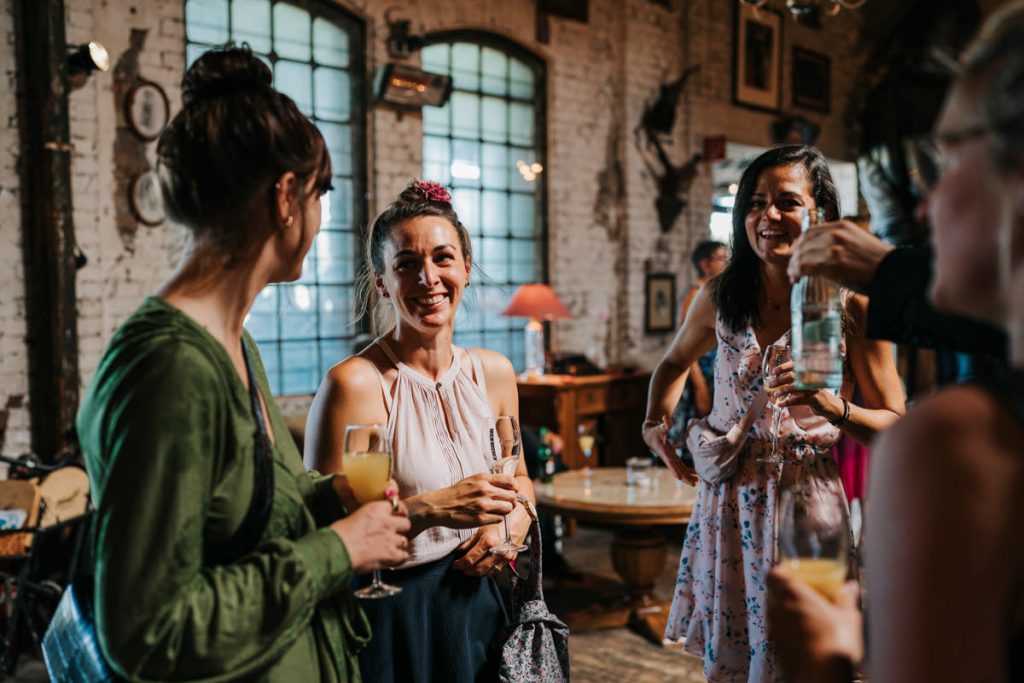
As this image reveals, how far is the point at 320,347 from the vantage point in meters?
5.80

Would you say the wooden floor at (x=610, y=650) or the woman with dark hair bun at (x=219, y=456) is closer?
the woman with dark hair bun at (x=219, y=456)

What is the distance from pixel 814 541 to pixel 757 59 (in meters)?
8.58

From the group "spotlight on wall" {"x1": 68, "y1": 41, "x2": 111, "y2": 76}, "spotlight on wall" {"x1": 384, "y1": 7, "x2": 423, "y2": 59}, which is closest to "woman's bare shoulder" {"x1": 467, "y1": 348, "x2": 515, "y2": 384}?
"spotlight on wall" {"x1": 68, "y1": 41, "x2": 111, "y2": 76}

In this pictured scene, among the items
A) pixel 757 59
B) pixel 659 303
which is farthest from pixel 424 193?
pixel 757 59

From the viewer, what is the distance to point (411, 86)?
5891 mm

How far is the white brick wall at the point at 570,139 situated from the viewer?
449cm

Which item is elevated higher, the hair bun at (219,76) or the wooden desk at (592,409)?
the hair bun at (219,76)

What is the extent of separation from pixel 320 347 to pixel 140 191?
154 cm

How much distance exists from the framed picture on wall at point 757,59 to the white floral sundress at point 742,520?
703 cm

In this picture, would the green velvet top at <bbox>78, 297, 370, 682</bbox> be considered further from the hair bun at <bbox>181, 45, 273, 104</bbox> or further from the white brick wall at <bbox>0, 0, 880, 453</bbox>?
the white brick wall at <bbox>0, 0, 880, 453</bbox>

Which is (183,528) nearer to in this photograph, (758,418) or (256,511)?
(256,511)

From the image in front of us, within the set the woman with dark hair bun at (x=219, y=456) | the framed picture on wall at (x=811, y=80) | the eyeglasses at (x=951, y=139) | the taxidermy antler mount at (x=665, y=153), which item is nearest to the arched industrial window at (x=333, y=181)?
the taxidermy antler mount at (x=665, y=153)

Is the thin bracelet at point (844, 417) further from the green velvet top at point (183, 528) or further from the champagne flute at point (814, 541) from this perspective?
the green velvet top at point (183, 528)

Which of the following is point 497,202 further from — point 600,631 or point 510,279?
point 600,631
